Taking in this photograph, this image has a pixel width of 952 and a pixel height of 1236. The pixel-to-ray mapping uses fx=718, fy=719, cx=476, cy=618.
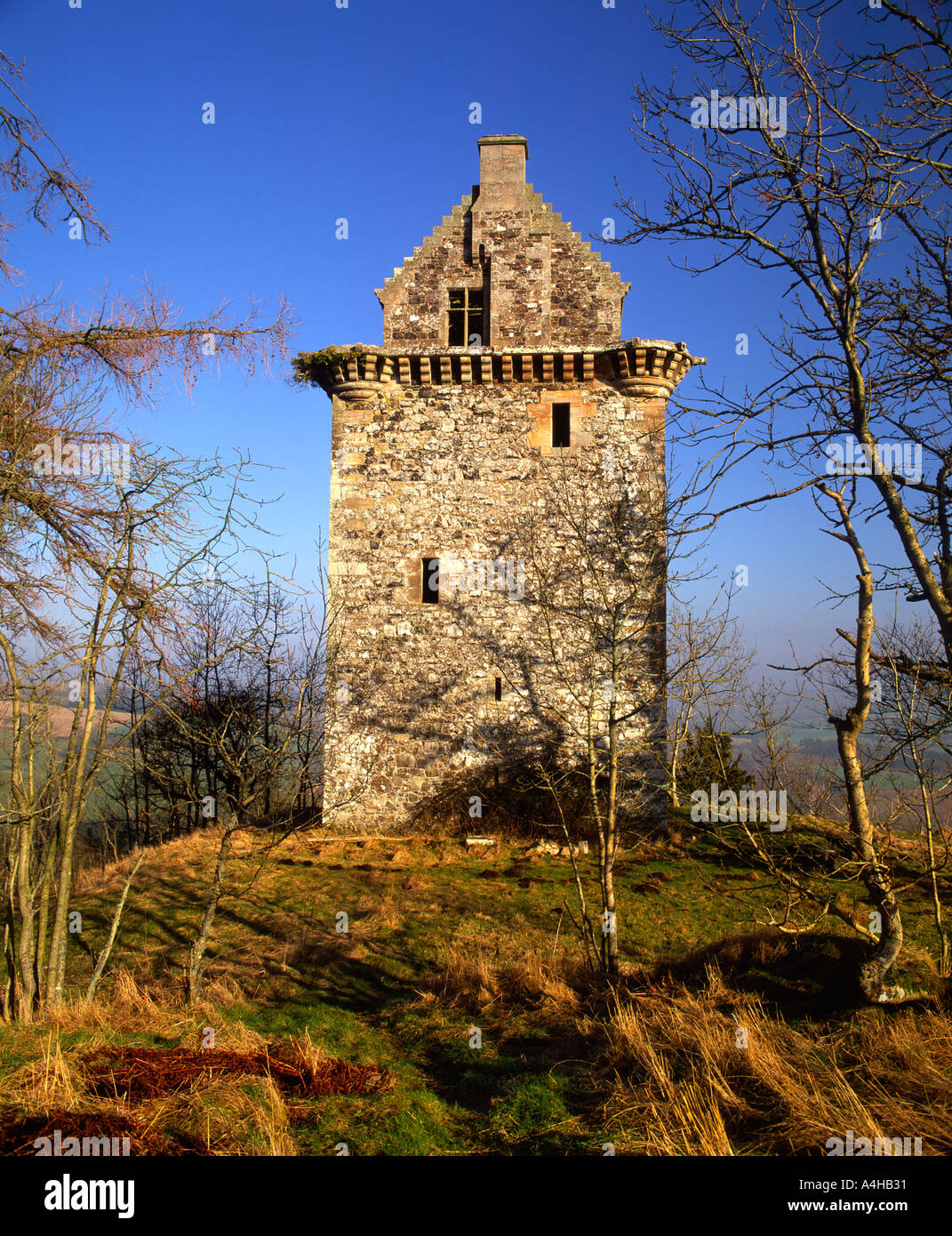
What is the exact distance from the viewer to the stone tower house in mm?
13883

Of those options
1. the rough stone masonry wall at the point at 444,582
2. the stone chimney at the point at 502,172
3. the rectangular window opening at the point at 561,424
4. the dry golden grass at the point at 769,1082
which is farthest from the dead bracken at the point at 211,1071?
the stone chimney at the point at 502,172

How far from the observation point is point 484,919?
369 inches

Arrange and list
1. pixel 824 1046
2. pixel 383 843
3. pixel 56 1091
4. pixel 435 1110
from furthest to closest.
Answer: pixel 383 843 → pixel 435 1110 → pixel 824 1046 → pixel 56 1091

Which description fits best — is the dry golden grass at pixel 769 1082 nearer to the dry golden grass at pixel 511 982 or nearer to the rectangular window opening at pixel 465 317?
the dry golden grass at pixel 511 982

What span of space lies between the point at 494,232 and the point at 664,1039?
47.8 feet

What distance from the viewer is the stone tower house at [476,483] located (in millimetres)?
13883

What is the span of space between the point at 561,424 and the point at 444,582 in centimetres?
401

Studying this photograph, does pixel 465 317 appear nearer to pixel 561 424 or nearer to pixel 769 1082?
pixel 561 424

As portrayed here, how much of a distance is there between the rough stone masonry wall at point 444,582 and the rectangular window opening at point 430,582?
151 mm

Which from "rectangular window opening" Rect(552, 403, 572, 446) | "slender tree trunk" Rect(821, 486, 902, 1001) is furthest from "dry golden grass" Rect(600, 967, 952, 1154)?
"rectangular window opening" Rect(552, 403, 572, 446)

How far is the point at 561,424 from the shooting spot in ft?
47.9
